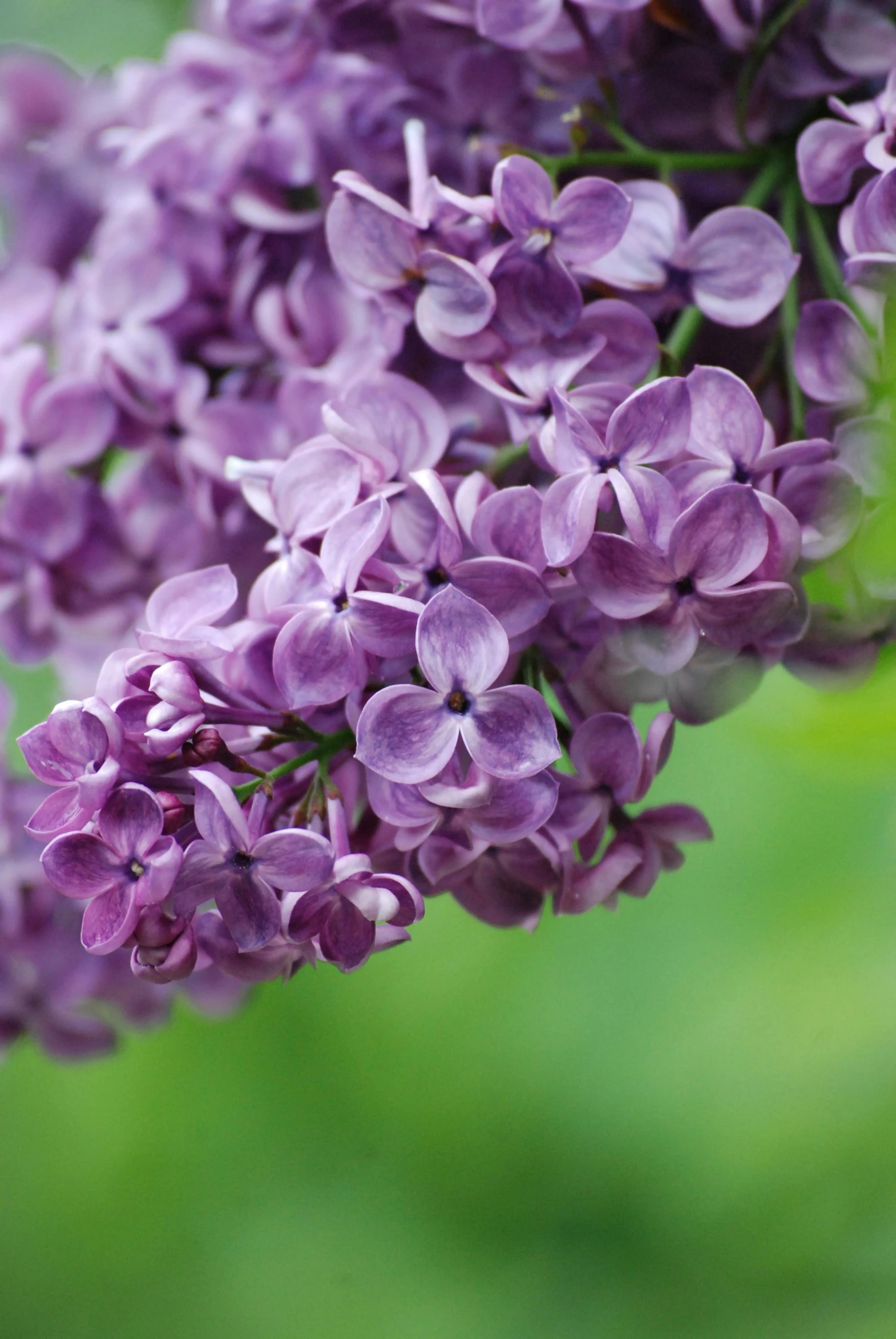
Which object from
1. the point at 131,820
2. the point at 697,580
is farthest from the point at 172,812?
the point at 697,580

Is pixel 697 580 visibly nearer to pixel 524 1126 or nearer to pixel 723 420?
pixel 723 420

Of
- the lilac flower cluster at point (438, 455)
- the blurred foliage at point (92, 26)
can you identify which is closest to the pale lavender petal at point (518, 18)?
the lilac flower cluster at point (438, 455)

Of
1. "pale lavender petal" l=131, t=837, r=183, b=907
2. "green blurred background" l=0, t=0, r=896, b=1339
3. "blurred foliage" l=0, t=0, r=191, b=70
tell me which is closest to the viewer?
"pale lavender petal" l=131, t=837, r=183, b=907

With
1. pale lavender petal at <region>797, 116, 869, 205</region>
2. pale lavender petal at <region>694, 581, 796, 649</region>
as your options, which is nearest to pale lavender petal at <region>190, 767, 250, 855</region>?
pale lavender petal at <region>694, 581, 796, 649</region>

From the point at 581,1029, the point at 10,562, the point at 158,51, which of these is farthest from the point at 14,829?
the point at 158,51

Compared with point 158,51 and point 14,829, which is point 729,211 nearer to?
point 14,829

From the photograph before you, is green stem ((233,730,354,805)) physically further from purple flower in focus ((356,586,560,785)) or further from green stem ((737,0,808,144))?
green stem ((737,0,808,144))
